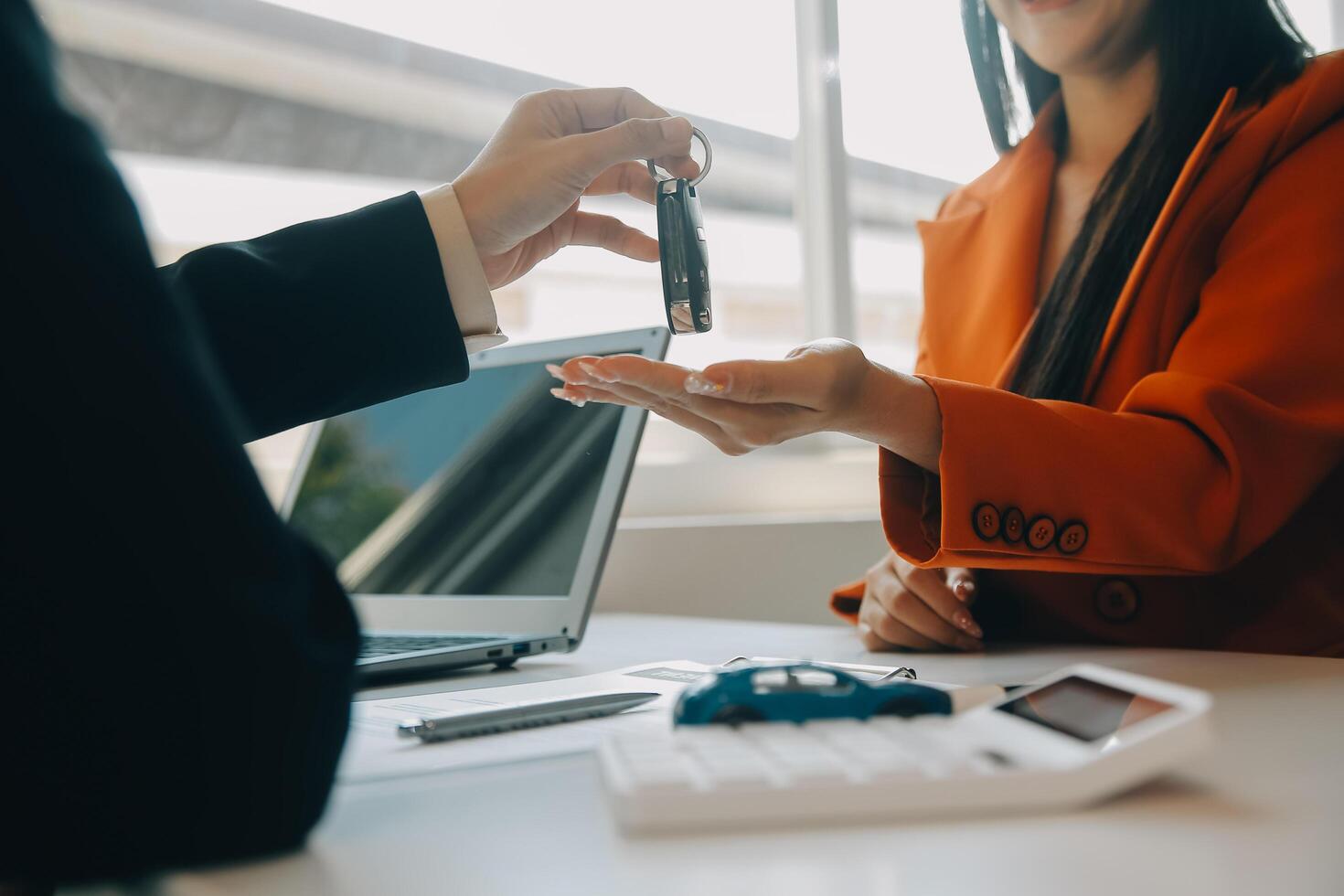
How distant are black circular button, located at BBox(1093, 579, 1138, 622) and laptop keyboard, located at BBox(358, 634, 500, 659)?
58 cm

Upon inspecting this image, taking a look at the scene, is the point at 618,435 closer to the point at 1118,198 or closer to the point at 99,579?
the point at 1118,198

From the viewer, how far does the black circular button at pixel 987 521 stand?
2.66 ft

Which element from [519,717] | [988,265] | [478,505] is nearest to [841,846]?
[519,717]

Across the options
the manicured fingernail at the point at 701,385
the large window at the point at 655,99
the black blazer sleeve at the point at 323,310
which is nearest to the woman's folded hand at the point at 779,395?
the manicured fingernail at the point at 701,385

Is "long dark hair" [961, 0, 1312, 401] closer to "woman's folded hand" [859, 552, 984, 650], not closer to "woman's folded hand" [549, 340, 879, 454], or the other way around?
"woman's folded hand" [859, 552, 984, 650]

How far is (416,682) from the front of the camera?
892 mm

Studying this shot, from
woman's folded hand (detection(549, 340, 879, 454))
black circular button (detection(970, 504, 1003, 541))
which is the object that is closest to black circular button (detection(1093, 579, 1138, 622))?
black circular button (detection(970, 504, 1003, 541))

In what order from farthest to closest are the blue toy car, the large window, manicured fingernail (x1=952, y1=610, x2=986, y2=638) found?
the large window, manicured fingernail (x1=952, y1=610, x2=986, y2=638), the blue toy car

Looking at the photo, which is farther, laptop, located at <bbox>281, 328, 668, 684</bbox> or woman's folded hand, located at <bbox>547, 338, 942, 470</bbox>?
laptop, located at <bbox>281, 328, 668, 684</bbox>

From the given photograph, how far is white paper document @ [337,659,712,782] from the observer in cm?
Result: 54

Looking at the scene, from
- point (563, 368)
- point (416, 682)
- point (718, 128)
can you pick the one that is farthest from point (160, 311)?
point (718, 128)

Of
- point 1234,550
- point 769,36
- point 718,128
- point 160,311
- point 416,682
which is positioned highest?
point 769,36

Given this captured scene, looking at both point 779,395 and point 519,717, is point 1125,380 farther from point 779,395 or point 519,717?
point 519,717

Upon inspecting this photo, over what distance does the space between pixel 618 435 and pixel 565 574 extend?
16cm
